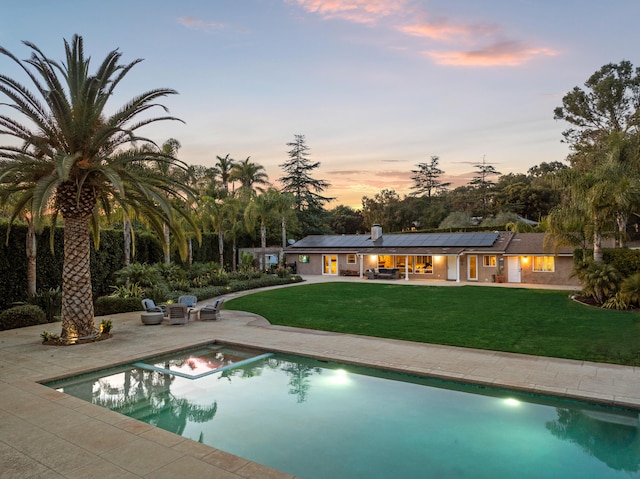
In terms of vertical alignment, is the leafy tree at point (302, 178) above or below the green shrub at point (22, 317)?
above

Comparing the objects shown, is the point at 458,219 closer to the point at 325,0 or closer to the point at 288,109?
the point at 288,109

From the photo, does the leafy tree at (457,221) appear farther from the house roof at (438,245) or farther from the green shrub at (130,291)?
the green shrub at (130,291)

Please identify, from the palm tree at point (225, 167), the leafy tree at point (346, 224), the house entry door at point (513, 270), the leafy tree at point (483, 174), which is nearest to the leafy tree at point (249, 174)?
the palm tree at point (225, 167)

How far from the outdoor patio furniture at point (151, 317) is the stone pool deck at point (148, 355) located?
25cm

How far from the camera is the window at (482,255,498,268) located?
1103 inches

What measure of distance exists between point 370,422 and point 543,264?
952 inches

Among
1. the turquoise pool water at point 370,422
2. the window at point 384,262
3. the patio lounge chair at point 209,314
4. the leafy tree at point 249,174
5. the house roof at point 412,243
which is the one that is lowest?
the turquoise pool water at point 370,422

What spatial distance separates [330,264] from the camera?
35.2m

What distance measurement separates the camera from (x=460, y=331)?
12391mm

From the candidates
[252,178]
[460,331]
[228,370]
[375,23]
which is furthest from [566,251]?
[252,178]

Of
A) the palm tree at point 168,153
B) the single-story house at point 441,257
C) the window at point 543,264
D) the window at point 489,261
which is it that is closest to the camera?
the palm tree at point 168,153

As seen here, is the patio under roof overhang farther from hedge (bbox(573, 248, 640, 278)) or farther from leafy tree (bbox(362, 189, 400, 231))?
leafy tree (bbox(362, 189, 400, 231))

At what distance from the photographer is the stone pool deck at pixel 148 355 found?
4.60 meters

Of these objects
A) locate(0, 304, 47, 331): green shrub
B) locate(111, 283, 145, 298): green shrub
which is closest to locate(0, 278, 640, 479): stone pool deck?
locate(0, 304, 47, 331): green shrub
